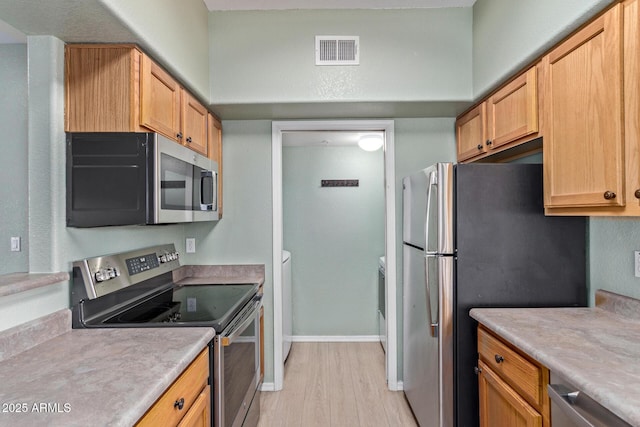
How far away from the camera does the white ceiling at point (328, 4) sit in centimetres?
233

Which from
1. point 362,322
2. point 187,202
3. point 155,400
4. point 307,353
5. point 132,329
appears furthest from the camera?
point 362,322

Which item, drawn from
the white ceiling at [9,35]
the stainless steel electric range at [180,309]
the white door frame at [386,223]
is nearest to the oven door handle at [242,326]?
the stainless steel electric range at [180,309]

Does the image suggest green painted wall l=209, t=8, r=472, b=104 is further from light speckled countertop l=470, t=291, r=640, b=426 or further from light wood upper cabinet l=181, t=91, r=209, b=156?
light speckled countertop l=470, t=291, r=640, b=426

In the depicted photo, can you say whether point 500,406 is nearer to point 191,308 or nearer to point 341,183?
point 191,308

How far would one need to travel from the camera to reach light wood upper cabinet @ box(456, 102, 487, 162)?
7.52 ft

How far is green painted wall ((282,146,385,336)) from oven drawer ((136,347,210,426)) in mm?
2672

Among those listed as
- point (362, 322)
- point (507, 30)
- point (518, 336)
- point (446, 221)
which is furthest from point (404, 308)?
point (507, 30)

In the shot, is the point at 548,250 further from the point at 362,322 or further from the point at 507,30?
the point at 362,322

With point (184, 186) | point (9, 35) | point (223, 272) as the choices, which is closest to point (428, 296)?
point (184, 186)

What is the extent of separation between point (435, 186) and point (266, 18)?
157cm

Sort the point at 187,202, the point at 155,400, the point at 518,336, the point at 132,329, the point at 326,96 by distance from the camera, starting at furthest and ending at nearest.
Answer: the point at 326,96 → the point at 187,202 → the point at 132,329 → the point at 518,336 → the point at 155,400

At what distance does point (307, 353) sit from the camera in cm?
369

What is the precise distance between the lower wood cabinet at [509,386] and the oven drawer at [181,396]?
4.04 feet

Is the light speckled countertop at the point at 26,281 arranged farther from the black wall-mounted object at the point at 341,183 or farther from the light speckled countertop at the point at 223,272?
the black wall-mounted object at the point at 341,183
